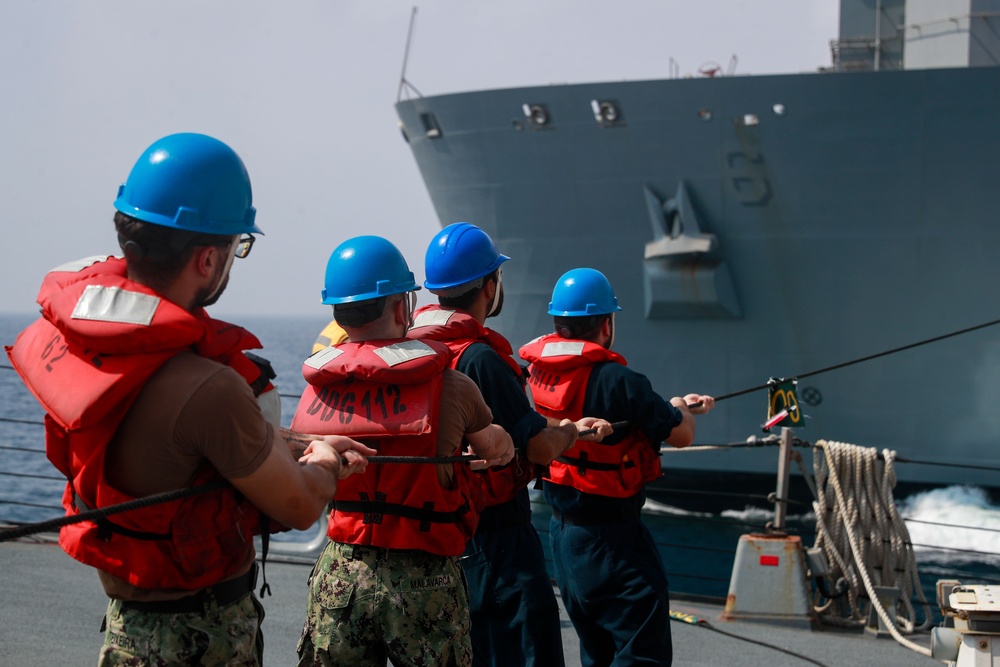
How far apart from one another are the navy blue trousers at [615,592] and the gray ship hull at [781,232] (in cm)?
1070

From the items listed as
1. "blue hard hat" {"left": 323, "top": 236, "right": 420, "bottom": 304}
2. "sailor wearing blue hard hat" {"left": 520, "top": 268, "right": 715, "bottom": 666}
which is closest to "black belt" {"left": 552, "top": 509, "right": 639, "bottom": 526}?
"sailor wearing blue hard hat" {"left": 520, "top": 268, "right": 715, "bottom": 666}

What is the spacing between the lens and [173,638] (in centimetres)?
192

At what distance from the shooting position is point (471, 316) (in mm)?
3354

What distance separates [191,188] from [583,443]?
6.84ft

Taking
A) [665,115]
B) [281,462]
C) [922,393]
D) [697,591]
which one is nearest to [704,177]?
[665,115]

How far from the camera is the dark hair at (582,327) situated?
3881 millimetres

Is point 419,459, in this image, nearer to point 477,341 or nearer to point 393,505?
point 393,505

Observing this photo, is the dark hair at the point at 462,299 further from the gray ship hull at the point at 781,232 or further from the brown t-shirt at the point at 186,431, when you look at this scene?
the gray ship hull at the point at 781,232

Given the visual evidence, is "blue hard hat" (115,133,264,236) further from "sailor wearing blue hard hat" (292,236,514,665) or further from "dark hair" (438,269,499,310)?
"dark hair" (438,269,499,310)

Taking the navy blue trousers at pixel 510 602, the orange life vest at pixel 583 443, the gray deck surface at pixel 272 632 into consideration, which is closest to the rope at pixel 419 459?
the navy blue trousers at pixel 510 602

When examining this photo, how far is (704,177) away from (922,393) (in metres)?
4.17

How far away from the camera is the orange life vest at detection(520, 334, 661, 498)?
3676 millimetres

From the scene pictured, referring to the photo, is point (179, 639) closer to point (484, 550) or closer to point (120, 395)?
point (120, 395)

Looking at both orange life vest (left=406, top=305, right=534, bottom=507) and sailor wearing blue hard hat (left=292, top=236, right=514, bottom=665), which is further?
orange life vest (left=406, top=305, right=534, bottom=507)
